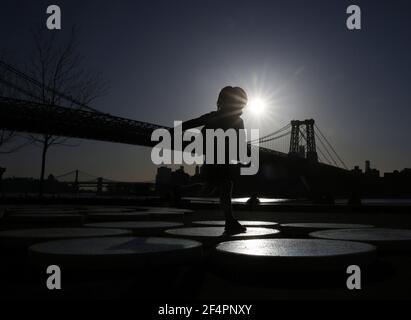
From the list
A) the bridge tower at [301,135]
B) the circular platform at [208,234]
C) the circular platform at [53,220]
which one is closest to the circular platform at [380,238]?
the circular platform at [208,234]

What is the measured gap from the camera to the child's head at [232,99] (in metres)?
3.89

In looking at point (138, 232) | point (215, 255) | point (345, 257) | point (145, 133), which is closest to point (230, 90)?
point (138, 232)

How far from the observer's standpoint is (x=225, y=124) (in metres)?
3.81

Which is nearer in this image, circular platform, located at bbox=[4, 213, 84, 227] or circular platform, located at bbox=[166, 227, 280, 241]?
circular platform, located at bbox=[166, 227, 280, 241]

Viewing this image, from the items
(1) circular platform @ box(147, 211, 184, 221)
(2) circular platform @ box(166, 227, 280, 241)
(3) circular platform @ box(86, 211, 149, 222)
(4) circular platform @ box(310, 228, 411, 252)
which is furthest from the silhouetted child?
(1) circular platform @ box(147, 211, 184, 221)

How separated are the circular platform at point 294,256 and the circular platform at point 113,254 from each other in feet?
0.69

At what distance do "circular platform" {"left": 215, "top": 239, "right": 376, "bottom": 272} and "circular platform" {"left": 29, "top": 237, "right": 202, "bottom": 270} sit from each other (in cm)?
21

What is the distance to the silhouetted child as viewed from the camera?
374cm

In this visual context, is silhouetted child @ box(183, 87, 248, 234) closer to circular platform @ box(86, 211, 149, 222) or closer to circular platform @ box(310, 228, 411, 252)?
circular platform @ box(310, 228, 411, 252)

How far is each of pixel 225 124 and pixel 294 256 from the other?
2.02m

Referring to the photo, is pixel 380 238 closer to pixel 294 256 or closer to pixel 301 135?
pixel 294 256

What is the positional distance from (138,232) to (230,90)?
1.55 metres
